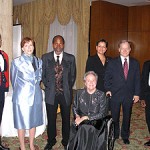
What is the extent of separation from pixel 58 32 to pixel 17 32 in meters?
1.79

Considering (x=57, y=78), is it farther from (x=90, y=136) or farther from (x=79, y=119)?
(x=90, y=136)


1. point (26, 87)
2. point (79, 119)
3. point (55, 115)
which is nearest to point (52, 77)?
point (26, 87)

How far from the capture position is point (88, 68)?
4.05m

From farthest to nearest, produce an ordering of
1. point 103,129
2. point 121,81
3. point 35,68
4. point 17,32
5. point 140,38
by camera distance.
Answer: point 17,32, point 140,38, point 121,81, point 35,68, point 103,129

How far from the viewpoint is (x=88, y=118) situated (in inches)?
123

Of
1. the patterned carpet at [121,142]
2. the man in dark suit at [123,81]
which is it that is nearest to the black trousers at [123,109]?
the man in dark suit at [123,81]

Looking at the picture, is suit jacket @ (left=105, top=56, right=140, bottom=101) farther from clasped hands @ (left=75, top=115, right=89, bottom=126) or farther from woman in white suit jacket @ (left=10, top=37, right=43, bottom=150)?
woman in white suit jacket @ (left=10, top=37, right=43, bottom=150)

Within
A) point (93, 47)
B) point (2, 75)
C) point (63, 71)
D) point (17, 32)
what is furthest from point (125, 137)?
point (17, 32)

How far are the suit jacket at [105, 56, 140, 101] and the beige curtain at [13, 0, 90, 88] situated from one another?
15.5 feet

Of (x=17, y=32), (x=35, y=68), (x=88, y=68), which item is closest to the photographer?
(x=35, y=68)

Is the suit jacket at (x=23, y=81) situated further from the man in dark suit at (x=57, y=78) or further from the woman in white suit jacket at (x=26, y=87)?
the man in dark suit at (x=57, y=78)

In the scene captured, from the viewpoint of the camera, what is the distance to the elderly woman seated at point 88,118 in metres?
2.97

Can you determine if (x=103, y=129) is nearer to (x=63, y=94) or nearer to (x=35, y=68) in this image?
(x=63, y=94)

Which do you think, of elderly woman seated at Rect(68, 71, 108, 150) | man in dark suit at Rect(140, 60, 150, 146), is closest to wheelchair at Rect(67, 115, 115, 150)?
elderly woman seated at Rect(68, 71, 108, 150)
